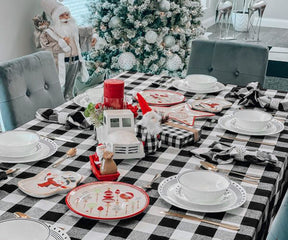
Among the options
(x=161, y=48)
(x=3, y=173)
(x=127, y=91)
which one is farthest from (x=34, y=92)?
(x=161, y=48)

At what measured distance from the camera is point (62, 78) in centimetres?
341

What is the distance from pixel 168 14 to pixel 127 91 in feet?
6.08

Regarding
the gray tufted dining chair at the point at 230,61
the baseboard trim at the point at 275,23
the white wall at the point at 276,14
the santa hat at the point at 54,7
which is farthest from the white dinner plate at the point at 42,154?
the baseboard trim at the point at 275,23

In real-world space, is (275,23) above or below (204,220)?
below

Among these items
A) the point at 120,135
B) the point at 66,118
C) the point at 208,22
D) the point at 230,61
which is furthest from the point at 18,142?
the point at 208,22

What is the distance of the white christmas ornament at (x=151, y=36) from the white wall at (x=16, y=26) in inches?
35.8

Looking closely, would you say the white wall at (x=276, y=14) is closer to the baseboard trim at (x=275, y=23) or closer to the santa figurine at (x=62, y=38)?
the baseboard trim at (x=275, y=23)

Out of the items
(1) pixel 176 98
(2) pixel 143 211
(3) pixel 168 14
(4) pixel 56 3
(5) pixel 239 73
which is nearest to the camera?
(2) pixel 143 211

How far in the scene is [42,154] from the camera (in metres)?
1.64

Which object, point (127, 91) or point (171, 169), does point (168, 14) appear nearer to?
point (127, 91)

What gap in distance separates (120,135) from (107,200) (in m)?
0.35

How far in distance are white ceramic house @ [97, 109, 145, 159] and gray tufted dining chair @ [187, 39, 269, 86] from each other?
1.23 metres

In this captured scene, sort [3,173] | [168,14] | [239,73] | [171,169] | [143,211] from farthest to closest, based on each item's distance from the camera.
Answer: [168,14]
[239,73]
[171,169]
[3,173]
[143,211]

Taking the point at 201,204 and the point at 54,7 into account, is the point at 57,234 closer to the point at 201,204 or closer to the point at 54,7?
the point at 201,204
